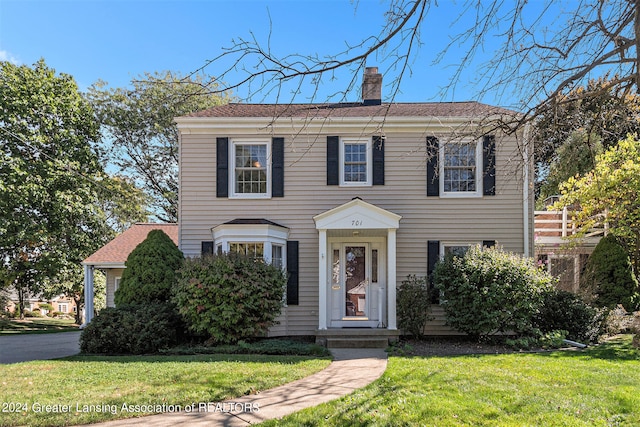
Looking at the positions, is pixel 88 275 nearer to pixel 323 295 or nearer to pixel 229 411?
pixel 323 295

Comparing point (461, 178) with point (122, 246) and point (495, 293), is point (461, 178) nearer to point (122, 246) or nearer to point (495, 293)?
point (495, 293)

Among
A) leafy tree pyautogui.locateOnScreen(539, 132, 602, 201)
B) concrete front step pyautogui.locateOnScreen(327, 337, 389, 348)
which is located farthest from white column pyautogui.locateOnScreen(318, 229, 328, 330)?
leafy tree pyautogui.locateOnScreen(539, 132, 602, 201)

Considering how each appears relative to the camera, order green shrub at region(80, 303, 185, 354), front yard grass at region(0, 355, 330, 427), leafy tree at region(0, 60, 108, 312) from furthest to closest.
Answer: leafy tree at region(0, 60, 108, 312) < green shrub at region(80, 303, 185, 354) < front yard grass at region(0, 355, 330, 427)

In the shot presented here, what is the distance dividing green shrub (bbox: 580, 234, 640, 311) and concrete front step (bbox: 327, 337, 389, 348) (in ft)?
18.5

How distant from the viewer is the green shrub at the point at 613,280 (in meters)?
11.1

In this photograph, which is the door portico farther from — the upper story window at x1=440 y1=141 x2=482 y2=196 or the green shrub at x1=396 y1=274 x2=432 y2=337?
the upper story window at x1=440 y1=141 x2=482 y2=196

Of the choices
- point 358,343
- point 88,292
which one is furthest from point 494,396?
point 88,292

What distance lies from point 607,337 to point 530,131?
7340 mm

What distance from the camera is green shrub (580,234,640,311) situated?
11.1 meters

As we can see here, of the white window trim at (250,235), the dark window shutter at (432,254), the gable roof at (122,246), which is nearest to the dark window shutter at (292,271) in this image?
the white window trim at (250,235)

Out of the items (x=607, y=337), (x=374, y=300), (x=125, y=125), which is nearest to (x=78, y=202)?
(x=125, y=125)

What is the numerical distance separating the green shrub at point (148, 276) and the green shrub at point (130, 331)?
59 centimetres

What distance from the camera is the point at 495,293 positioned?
9.04 metres

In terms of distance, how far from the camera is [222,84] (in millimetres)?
3504
